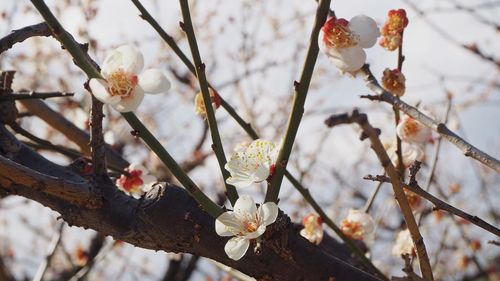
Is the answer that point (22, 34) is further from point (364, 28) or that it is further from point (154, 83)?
point (364, 28)

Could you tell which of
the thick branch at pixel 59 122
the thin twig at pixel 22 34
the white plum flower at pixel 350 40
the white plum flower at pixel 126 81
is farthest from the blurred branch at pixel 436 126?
the thick branch at pixel 59 122

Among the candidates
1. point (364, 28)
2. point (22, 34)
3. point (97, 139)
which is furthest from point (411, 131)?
point (22, 34)

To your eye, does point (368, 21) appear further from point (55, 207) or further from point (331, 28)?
point (55, 207)

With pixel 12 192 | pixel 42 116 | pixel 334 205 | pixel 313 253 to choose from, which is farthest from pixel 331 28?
pixel 334 205

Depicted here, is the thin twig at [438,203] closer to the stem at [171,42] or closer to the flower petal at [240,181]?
the flower petal at [240,181]

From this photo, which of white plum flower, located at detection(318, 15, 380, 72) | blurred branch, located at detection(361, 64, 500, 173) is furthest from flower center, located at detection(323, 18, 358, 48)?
blurred branch, located at detection(361, 64, 500, 173)
